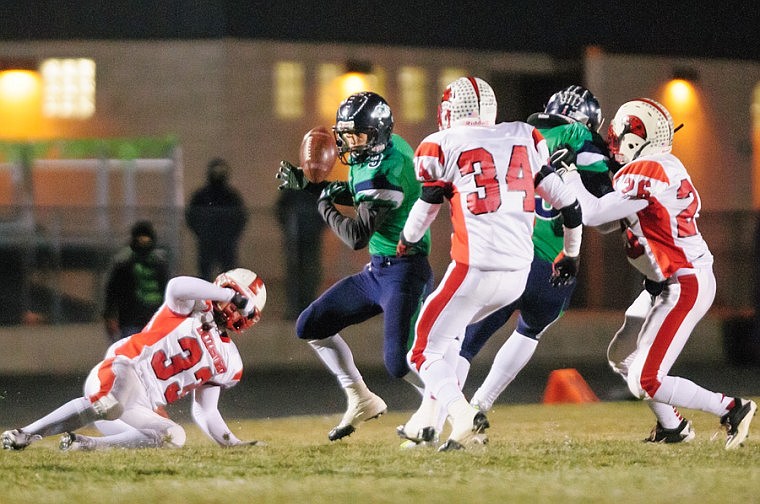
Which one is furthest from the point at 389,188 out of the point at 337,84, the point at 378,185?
the point at 337,84

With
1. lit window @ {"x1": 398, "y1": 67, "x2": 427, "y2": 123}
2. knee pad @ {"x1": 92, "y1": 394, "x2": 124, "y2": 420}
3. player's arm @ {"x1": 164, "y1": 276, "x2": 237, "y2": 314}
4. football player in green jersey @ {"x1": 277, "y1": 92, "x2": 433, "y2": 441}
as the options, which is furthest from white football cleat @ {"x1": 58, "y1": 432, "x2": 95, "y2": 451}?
lit window @ {"x1": 398, "y1": 67, "x2": 427, "y2": 123}

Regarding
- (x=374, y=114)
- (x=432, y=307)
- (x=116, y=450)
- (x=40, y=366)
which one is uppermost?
(x=374, y=114)

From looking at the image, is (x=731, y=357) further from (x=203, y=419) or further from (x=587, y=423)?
(x=203, y=419)

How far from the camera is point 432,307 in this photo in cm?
776

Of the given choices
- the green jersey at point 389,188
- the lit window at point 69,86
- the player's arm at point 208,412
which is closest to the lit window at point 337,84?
the lit window at point 69,86

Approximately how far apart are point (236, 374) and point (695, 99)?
13553mm

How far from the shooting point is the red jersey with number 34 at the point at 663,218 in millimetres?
8008

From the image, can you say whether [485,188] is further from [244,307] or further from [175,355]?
[175,355]

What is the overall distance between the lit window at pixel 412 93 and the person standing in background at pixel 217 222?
487cm

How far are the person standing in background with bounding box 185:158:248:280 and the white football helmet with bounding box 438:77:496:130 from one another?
7.87 metres

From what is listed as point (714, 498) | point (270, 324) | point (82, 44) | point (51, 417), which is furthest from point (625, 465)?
point (82, 44)

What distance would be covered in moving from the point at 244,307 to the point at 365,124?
1.30m

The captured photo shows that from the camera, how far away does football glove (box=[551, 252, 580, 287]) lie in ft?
26.3

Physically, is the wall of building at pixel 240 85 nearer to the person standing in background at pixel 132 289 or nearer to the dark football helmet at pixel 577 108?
the person standing in background at pixel 132 289
